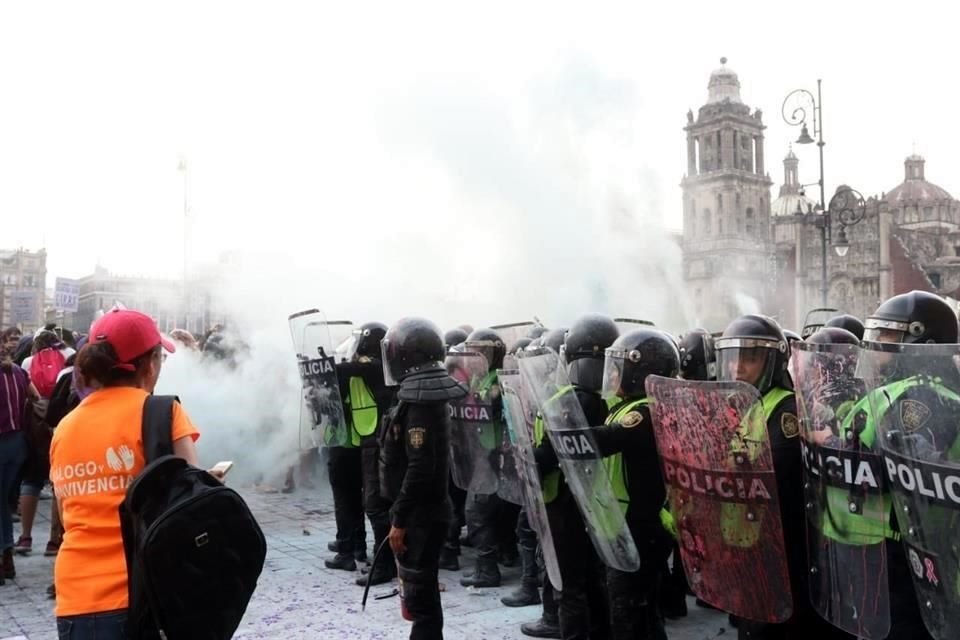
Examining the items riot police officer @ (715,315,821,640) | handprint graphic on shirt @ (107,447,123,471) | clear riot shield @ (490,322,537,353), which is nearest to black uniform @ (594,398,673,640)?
riot police officer @ (715,315,821,640)

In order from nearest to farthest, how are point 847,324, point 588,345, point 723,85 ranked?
point 588,345
point 847,324
point 723,85

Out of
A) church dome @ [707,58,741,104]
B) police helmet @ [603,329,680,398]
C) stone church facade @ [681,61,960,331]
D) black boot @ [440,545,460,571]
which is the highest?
church dome @ [707,58,741,104]

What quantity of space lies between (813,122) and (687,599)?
57.9ft

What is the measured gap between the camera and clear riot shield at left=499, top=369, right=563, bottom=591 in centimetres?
421

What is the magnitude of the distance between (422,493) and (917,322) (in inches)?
99.6

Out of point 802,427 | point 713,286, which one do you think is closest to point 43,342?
point 802,427

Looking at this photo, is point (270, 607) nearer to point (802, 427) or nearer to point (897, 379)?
point (802, 427)

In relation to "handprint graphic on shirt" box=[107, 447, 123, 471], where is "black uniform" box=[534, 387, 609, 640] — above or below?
below

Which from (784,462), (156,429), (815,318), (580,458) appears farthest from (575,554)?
(815,318)

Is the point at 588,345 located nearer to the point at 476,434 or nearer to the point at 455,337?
the point at 476,434

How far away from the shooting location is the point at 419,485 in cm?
430

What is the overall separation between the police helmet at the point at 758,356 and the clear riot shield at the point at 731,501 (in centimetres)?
54

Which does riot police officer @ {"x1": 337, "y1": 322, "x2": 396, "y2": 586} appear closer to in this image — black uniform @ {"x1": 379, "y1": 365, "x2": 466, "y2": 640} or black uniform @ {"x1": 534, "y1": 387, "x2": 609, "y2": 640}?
black uniform @ {"x1": 379, "y1": 365, "x2": 466, "y2": 640}

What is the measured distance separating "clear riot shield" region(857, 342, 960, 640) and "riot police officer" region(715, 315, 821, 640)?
73cm
